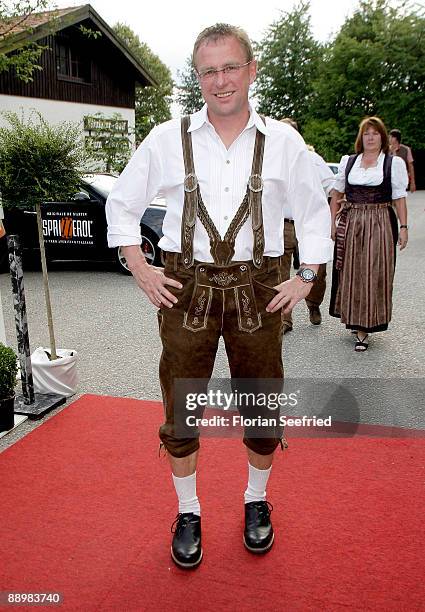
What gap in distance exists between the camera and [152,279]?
7.69 feet

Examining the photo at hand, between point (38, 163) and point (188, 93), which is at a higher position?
point (188, 93)

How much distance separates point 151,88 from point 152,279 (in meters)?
46.6

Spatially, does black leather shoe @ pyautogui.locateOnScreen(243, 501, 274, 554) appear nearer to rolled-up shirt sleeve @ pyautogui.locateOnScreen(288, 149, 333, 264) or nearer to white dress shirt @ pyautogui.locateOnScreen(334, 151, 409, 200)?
rolled-up shirt sleeve @ pyautogui.locateOnScreen(288, 149, 333, 264)

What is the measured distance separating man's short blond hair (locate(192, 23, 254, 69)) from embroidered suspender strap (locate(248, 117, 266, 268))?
32cm

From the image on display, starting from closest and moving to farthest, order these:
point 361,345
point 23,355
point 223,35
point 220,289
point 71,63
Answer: point 223,35
point 220,289
point 23,355
point 361,345
point 71,63

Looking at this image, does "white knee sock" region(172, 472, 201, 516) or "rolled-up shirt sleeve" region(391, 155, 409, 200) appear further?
"rolled-up shirt sleeve" region(391, 155, 409, 200)

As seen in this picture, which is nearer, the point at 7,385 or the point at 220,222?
the point at 220,222

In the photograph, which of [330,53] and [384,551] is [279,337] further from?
[330,53]

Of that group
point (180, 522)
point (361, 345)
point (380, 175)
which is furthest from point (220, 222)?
point (361, 345)

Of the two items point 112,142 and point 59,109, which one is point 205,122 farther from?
point 59,109

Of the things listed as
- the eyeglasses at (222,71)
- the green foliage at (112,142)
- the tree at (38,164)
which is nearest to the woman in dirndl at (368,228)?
the tree at (38,164)

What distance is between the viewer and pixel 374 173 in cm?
493

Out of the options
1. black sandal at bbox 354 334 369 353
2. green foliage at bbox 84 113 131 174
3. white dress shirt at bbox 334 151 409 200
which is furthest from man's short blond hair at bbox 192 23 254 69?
green foliage at bbox 84 113 131 174

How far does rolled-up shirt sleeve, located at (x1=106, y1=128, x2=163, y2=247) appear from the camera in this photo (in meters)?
2.32
